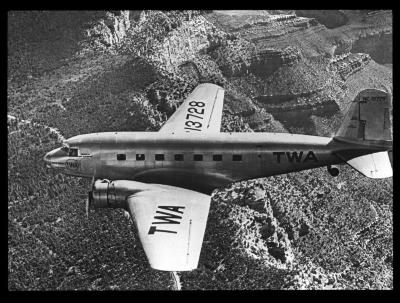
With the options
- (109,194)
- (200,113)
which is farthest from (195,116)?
(109,194)

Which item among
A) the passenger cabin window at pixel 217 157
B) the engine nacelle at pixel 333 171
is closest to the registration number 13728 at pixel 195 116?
the passenger cabin window at pixel 217 157

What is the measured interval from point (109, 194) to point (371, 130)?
1393cm

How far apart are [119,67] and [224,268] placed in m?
14.5

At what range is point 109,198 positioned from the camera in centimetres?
2359

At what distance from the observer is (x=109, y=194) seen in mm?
23594

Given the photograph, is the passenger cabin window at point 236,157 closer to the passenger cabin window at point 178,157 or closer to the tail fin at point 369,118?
the passenger cabin window at point 178,157

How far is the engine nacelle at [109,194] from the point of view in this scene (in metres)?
23.5

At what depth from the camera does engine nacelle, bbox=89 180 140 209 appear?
23.5 metres

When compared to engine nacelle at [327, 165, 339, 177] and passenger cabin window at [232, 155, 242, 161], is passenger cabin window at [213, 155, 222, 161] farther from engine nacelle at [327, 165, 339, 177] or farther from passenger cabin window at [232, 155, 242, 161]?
engine nacelle at [327, 165, 339, 177]

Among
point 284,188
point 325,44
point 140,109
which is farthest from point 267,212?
point 325,44

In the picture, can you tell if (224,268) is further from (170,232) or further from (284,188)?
(284,188)

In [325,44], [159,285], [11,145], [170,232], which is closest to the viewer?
[170,232]

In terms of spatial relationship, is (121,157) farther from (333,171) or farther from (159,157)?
(333,171)

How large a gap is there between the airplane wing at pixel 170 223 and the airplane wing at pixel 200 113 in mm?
4629
